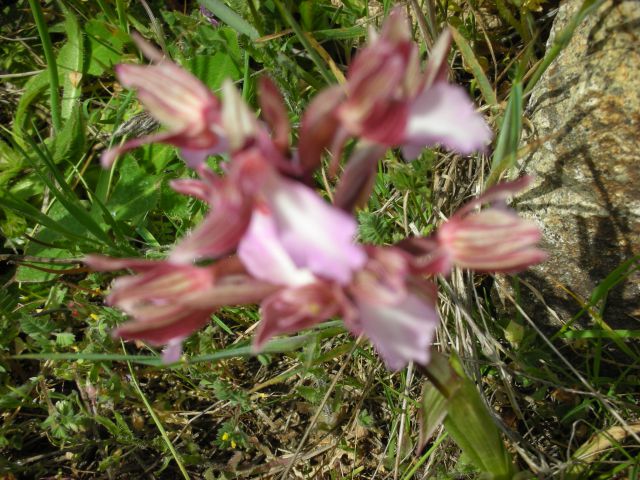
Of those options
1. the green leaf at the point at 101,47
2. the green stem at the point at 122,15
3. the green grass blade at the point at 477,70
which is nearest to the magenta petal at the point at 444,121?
the green grass blade at the point at 477,70

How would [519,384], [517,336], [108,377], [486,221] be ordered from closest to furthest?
[486,221]
[517,336]
[519,384]
[108,377]

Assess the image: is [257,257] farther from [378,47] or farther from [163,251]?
[163,251]

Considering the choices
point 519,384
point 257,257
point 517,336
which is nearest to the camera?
point 257,257

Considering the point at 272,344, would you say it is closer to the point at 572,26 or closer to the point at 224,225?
the point at 224,225

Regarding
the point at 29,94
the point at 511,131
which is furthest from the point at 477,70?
the point at 29,94

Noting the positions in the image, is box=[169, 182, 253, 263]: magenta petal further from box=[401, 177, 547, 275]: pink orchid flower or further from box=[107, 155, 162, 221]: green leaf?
box=[107, 155, 162, 221]: green leaf

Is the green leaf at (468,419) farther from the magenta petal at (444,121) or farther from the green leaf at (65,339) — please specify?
the green leaf at (65,339)

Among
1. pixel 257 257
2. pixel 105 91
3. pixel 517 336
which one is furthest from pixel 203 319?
pixel 105 91
